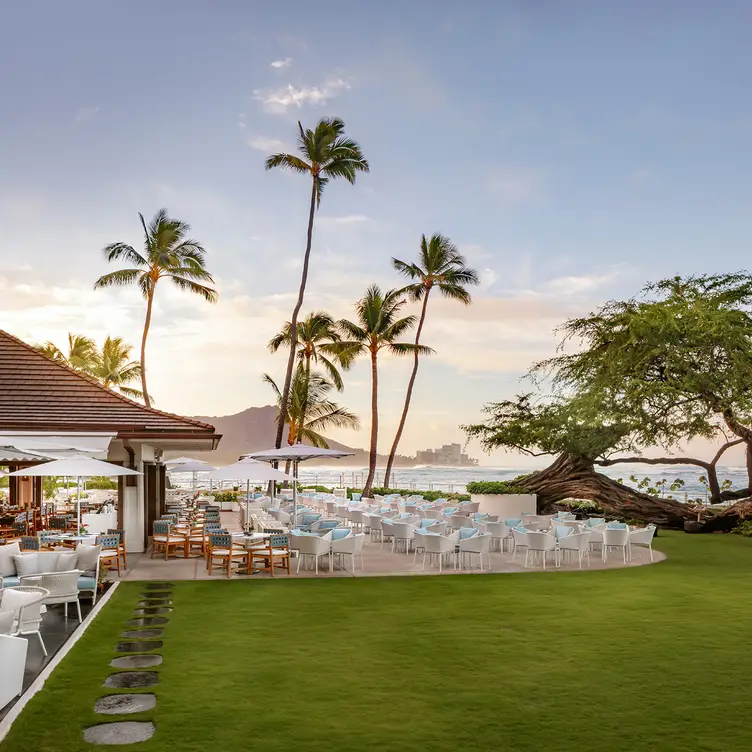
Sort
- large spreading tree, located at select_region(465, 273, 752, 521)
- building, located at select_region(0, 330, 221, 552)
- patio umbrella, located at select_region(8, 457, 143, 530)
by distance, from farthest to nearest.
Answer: large spreading tree, located at select_region(465, 273, 752, 521) → building, located at select_region(0, 330, 221, 552) → patio umbrella, located at select_region(8, 457, 143, 530)

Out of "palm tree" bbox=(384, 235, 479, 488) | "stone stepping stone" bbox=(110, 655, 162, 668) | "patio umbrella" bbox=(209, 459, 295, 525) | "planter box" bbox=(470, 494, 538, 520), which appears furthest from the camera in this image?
"palm tree" bbox=(384, 235, 479, 488)

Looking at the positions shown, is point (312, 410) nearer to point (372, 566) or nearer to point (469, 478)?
point (372, 566)

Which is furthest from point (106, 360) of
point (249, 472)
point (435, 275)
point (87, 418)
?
point (249, 472)

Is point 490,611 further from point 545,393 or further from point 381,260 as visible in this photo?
point 381,260

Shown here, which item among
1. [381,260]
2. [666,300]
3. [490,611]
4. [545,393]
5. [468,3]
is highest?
[468,3]

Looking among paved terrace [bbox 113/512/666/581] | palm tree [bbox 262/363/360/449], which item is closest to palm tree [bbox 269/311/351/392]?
palm tree [bbox 262/363/360/449]

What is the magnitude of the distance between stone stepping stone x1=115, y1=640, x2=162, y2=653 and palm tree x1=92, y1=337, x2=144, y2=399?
44.3 meters

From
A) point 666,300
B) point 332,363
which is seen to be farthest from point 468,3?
point 332,363

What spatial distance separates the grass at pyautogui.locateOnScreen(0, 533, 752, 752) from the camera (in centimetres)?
564

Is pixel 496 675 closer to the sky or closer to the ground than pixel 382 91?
closer to the ground

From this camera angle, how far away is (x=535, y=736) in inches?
221

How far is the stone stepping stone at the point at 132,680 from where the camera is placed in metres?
6.87

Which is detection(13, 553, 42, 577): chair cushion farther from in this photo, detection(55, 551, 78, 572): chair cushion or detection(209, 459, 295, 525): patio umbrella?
detection(209, 459, 295, 525): patio umbrella

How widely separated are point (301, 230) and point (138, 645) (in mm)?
27589
